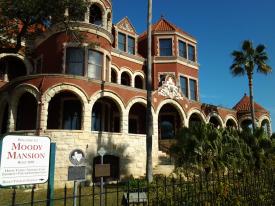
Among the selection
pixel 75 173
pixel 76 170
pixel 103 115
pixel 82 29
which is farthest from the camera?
pixel 103 115

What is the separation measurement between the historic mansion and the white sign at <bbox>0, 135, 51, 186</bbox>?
1564 cm

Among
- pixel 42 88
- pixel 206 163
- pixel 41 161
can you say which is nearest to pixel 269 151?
pixel 206 163

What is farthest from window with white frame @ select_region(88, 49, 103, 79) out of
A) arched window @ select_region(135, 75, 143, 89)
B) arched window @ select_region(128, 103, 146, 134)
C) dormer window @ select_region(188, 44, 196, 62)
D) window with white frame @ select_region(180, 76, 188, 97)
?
dormer window @ select_region(188, 44, 196, 62)

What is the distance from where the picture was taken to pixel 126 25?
33.7 meters

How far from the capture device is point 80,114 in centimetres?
2450

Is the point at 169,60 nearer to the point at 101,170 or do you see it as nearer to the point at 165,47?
the point at 165,47

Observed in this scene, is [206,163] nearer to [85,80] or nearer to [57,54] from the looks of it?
[85,80]

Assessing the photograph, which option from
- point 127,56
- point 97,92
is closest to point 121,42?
point 127,56

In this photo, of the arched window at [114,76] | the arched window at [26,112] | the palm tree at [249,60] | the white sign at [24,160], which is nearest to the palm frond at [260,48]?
the palm tree at [249,60]

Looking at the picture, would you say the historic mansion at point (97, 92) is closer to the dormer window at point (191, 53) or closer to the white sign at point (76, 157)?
the dormer window at point (191, 53)

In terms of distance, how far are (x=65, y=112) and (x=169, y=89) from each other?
924 centimetres

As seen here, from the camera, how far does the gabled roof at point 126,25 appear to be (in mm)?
32906

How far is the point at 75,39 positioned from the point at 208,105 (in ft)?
48.4

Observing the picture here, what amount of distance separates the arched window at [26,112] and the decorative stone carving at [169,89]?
1033 centimetres
